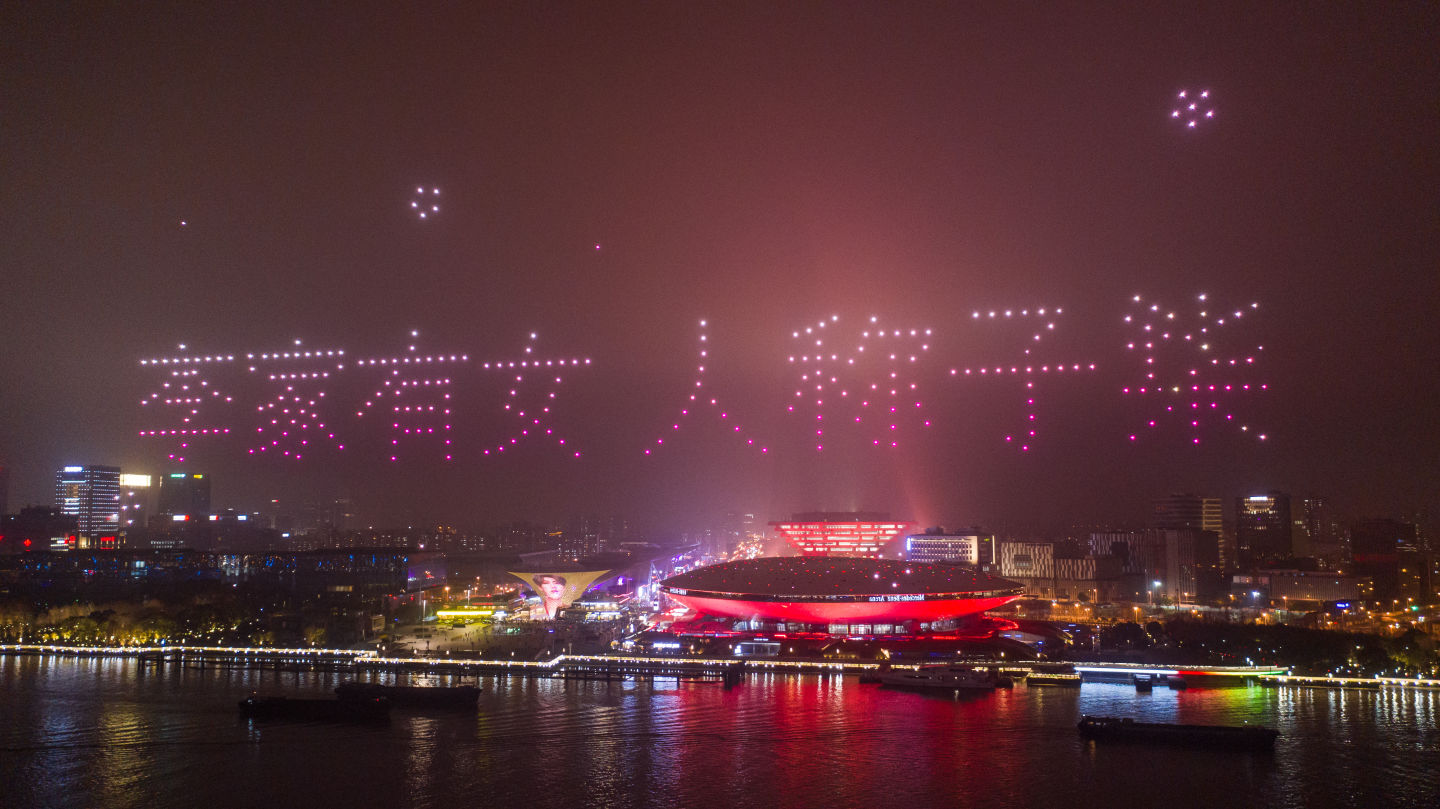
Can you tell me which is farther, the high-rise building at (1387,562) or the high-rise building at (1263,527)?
the high-rise building at (1263,527)

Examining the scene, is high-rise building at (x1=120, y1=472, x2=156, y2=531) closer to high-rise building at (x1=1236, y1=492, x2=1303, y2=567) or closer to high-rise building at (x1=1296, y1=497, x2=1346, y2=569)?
high-rise building at (x1=1236, y1=492, x2=1303, y2=567)

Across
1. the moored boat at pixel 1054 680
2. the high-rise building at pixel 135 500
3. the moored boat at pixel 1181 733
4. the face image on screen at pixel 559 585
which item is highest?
the high-rise building at pixel 135 500

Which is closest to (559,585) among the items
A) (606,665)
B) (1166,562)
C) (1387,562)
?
(606,665)

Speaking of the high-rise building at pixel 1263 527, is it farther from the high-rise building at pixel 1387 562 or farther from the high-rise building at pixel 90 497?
the high-rise building at pixel 90 497

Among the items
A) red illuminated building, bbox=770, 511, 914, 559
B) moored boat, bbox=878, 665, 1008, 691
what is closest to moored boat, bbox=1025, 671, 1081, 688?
moored boat, bbox=878, 665, 1008, 691

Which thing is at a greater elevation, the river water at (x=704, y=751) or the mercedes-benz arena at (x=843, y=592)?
the mercedes-benz arena at (x=843, y=592)

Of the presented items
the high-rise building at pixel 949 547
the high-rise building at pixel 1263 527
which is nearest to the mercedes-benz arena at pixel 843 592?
the high-rise building at pixel 949 547

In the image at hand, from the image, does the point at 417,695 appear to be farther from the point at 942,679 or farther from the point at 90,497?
the point at 90,497

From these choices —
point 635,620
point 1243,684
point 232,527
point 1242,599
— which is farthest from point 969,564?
point 232,527
